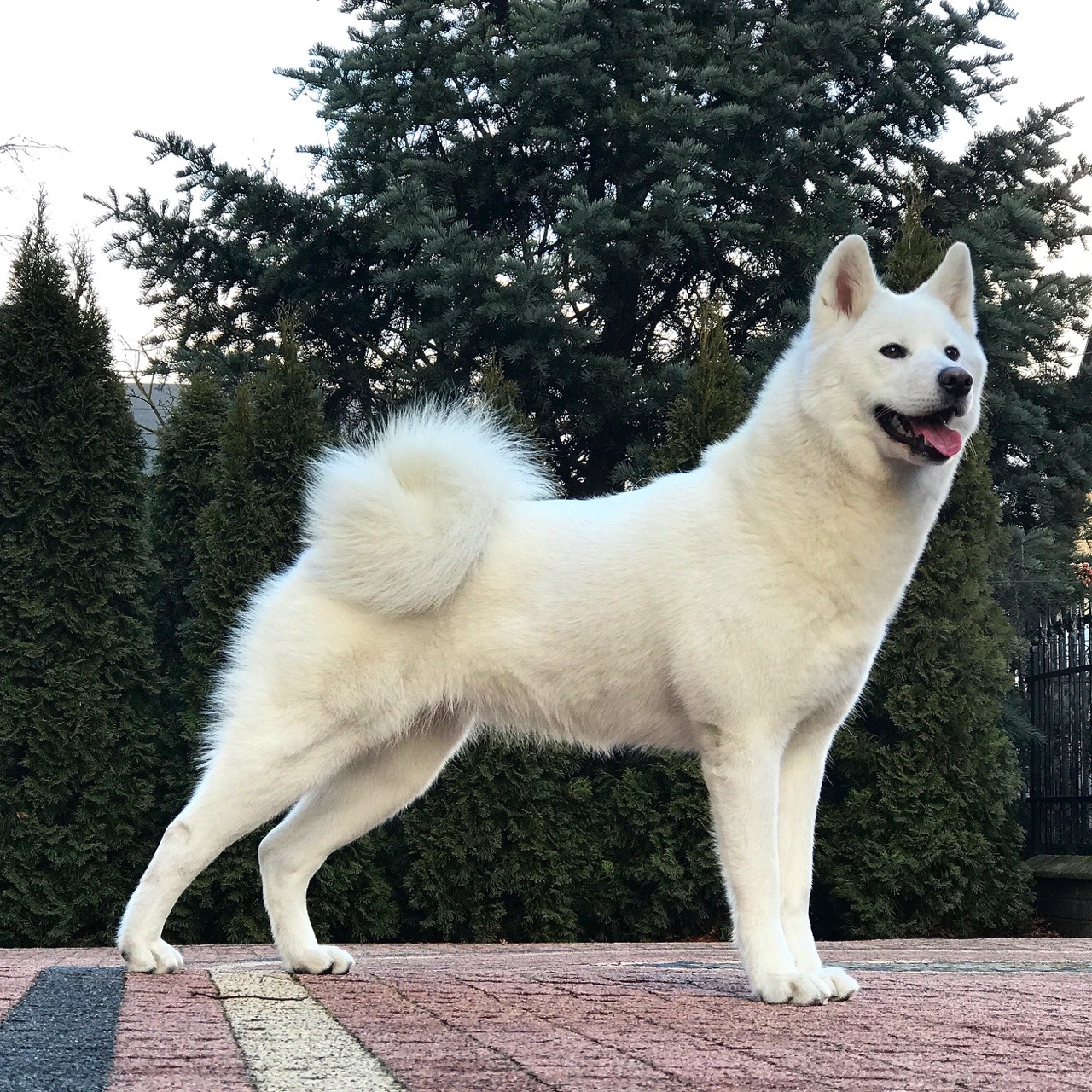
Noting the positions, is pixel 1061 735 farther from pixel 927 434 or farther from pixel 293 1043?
pixel 293 1043

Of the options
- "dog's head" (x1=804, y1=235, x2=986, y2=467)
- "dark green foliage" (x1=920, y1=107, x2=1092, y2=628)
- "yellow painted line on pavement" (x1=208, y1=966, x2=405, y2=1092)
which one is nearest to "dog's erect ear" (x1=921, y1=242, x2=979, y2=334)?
"dog's head" (x1=804, y1=235, x2=986, y2=467)

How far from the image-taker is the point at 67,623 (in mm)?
7625

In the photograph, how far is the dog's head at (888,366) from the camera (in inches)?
145

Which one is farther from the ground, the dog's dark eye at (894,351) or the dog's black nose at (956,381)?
the dog's dark eye at (894,351)

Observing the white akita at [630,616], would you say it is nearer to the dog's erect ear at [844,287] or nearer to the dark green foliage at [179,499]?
the dog's erect ear at [844,287]

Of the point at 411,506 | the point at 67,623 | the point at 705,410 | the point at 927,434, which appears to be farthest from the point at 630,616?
the point at 67,623

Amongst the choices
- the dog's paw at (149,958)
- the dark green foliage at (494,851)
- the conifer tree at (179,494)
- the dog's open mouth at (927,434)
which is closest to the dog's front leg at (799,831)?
the dog's open mouth at (927,434)

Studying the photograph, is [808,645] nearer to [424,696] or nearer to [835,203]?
[424,696]

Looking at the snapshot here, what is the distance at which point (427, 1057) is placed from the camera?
2551 millimetres

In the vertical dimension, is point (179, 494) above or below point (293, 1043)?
above

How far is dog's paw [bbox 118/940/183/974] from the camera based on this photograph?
4008 mm

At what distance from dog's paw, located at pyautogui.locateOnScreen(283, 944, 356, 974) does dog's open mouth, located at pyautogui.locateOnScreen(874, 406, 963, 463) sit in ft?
7.87

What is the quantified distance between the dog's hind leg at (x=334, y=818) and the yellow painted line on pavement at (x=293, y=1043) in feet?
1.19

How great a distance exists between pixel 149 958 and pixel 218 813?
493 mm
